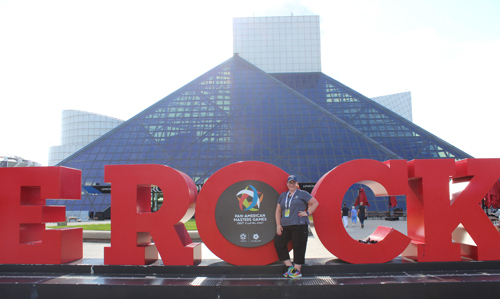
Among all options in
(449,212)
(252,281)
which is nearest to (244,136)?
(449,212)

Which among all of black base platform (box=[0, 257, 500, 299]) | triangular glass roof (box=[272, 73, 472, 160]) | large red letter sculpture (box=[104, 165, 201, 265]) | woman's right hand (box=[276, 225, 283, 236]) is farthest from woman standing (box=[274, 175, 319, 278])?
triangular glass roof (box=[272, 73, 472, 160])

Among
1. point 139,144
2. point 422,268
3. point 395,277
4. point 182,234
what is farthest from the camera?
point 139,144

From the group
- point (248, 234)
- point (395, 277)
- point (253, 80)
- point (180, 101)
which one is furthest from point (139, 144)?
point (395, 277)

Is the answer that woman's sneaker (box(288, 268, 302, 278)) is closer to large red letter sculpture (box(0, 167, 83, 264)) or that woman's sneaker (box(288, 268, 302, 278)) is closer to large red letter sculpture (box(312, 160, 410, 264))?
large red letter sculpture (box(312, 160, 410, 264))

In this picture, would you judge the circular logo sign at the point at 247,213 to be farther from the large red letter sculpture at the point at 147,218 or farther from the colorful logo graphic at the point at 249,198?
the large red letter sculpture at the point at 147,218

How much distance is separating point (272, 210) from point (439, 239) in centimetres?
331

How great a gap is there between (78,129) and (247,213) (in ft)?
172

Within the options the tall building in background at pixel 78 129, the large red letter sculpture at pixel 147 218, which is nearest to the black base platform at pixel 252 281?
the large red letter sculpture at pixel 147 218

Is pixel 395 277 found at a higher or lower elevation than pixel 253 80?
lower

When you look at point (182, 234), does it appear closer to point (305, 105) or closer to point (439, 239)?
point (439, 239)

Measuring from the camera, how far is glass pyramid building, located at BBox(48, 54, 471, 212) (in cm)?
2606

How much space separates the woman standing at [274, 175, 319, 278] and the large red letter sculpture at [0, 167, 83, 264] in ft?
14.4

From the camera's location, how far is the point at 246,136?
2797cm

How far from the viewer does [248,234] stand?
694cm
